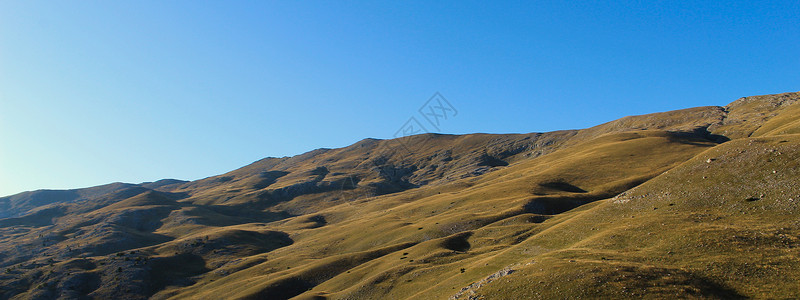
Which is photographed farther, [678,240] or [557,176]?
[557,176]

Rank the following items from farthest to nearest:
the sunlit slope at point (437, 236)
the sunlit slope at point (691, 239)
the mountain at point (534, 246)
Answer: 1. the sunlit slope at point (437, 236)
2. the mountain at point (534, 246)
3. the sunlit slope at point (691, 239)

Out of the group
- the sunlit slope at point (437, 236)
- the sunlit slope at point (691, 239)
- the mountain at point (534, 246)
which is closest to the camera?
the sunlit slope at point (691, 239)

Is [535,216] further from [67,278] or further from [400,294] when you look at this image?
[67,278]

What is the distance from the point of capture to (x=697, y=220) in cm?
5203

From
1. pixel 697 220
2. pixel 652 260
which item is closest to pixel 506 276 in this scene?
pixel 652 260

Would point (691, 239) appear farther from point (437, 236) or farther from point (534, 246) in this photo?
point (437, 236)

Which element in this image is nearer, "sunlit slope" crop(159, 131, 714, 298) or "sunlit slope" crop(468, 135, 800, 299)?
"sunlit slope" crop(468, 135, 800, 299)

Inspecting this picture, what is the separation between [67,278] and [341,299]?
8441 cm

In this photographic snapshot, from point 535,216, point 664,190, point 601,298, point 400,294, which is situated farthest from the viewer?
point 535,216

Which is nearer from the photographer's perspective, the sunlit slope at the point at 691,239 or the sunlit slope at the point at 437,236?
the sunlit slope at the point at 691,239

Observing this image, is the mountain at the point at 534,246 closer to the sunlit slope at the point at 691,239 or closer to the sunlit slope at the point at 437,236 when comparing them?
the sunlit slope at the point at 691,239

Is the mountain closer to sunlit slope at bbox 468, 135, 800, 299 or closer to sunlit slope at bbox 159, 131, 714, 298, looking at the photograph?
sunlit slope at bbox 468, 135, 800, 299

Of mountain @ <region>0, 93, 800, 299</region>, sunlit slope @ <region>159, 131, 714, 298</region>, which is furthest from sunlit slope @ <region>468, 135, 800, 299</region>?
sunlit slope @ <region>159, 131, 714, 298</region>

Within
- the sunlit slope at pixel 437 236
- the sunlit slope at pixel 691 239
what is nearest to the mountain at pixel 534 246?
the sunlit slope at pixel 691 239
